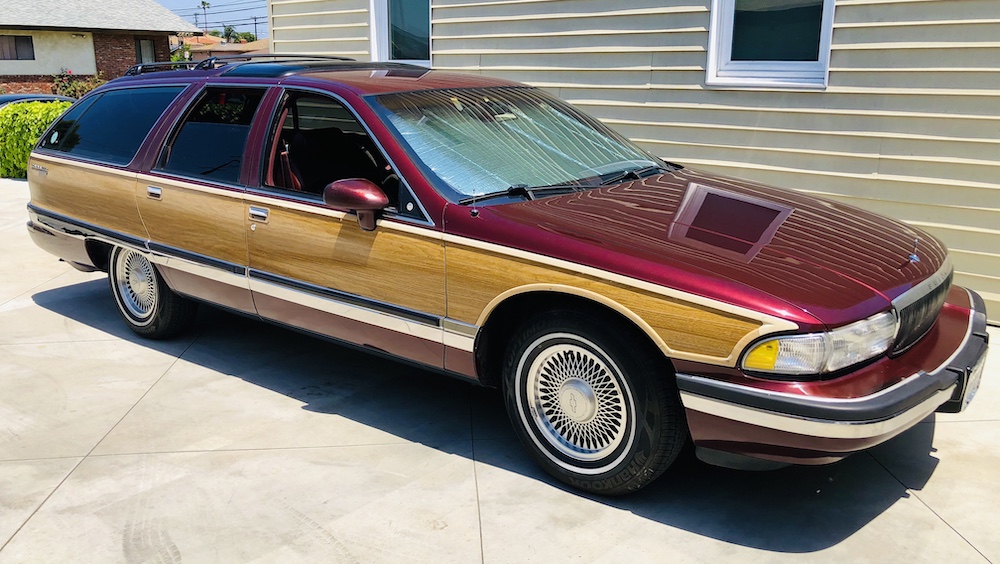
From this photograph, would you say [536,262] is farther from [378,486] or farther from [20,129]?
[20,129]

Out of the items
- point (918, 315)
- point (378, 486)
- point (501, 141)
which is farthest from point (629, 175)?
point (378, 486)

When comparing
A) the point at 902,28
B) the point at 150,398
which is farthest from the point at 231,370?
the point at 902,28

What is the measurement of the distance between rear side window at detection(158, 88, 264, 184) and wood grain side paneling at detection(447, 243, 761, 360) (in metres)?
1.64

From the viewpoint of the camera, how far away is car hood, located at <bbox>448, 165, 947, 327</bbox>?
3.14m

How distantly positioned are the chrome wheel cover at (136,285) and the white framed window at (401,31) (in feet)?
15.3

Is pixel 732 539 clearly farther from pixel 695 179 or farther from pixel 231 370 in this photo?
pixel 231 370

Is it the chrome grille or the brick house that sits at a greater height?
the brick house

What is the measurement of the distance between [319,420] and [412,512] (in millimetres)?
1106

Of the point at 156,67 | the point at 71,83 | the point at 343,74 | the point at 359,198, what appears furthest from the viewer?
the point at 71,83

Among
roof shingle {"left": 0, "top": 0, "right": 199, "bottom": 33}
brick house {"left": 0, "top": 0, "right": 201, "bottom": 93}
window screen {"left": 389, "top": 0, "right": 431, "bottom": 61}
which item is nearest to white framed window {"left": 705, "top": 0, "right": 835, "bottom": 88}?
window screen {"left": 389, "top": 0, "right": 431, "bottom": 61}

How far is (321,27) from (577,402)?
25.9 ft

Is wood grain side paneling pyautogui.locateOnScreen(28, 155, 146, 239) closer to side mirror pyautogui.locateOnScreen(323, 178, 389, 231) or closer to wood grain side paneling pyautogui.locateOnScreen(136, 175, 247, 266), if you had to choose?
wood grain side paneling pyautogui.locateOnScreen(136, 175, 247, 266)

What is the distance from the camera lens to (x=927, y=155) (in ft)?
19.8

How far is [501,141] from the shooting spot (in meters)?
4.32
